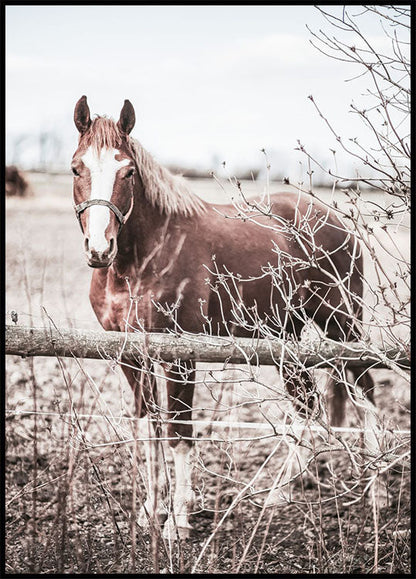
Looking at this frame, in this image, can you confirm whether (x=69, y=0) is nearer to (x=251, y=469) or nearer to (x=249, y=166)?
(x=249, y=166)

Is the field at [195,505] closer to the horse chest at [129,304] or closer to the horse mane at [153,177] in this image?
the horse chest at [129,304]

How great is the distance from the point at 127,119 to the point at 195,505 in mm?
1920

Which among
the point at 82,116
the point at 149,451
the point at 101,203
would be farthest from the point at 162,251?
the point at 149,451

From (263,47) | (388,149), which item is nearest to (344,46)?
(388,149)

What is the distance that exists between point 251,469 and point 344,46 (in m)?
2.99

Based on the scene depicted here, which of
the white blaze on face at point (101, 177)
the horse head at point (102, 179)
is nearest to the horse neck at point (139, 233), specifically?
the horse head at point (102, 179)

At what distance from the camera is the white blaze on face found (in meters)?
2.63

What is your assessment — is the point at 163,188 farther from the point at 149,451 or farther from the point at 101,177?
the point at 149,451

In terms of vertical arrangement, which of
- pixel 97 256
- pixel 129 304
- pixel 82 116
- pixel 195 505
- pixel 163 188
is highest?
pixel 82 116

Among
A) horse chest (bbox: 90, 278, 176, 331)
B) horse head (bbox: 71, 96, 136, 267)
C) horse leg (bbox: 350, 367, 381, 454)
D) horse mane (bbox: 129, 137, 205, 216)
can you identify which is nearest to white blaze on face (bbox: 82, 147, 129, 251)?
horse head (bbox: 71, 96, 136, 267)

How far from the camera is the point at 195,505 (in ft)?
9.48

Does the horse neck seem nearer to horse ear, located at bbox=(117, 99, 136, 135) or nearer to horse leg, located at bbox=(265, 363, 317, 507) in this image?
horse ear, located at bbox=(117, 99, 136, 135)

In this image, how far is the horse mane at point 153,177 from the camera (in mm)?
2773

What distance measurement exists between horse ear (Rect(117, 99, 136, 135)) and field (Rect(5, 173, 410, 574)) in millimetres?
685
